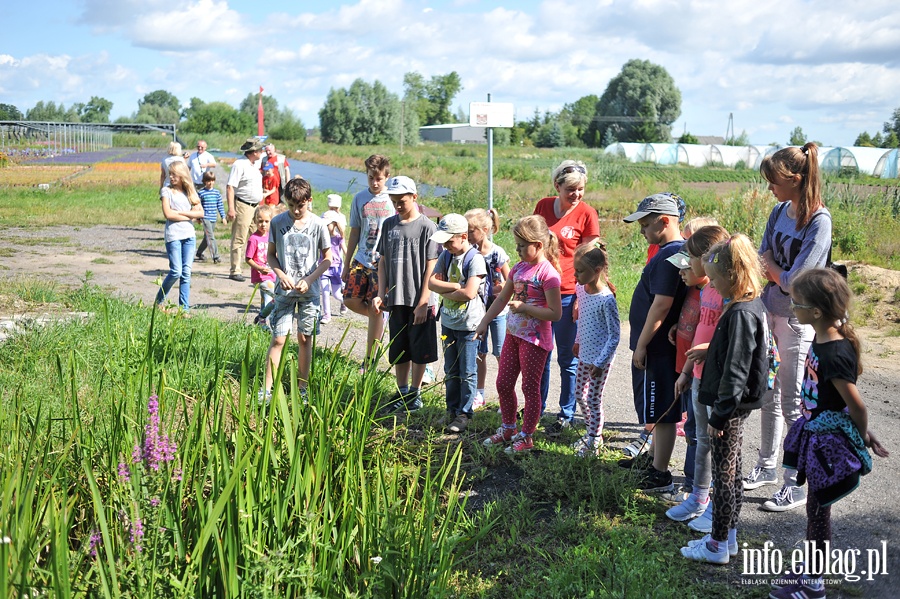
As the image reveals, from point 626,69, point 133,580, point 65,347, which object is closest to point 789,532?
point 133,580

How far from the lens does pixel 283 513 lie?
307 cm

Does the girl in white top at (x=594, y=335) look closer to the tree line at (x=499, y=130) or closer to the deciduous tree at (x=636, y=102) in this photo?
the tree line at (x=499, y=130)

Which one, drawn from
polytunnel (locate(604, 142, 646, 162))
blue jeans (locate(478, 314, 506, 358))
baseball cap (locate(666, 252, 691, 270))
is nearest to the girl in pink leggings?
baseball cap (locate(666, 252, 691, 270))

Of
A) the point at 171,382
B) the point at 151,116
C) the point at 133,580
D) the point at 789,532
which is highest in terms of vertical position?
the point at 151,116

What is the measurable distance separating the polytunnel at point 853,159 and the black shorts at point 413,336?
41.2 metres

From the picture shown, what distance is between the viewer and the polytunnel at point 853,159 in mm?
42344

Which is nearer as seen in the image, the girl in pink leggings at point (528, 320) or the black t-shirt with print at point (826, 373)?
the black t-shirt with print at point (826, 373)

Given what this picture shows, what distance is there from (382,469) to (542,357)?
164cm

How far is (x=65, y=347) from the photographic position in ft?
19.8

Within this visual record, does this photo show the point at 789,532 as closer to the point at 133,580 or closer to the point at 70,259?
the point at 133,580

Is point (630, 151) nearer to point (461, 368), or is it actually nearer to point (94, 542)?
point (461, 368)

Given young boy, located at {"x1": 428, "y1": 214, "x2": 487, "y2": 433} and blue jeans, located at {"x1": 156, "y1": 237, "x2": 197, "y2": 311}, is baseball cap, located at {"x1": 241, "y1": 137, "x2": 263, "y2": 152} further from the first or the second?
young boy, located at {"x1": 428, "y1": 214, "x2": 487, "y2": 433}

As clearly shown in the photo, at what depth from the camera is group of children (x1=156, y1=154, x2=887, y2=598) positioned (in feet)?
11.2

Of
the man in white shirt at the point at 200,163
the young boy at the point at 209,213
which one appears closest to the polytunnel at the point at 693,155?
the man in white shirt at the point at 200,163
